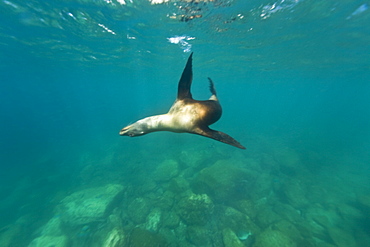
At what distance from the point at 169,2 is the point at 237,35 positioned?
6476 mm

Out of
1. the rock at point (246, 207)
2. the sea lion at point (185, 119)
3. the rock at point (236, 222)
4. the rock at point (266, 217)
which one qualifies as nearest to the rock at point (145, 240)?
the rock at point (236, 222)

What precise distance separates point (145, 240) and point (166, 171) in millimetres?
5727

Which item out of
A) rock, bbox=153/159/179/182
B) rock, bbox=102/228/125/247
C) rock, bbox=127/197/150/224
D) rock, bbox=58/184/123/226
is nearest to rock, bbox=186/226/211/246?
rock, bbox=127/197/150/224

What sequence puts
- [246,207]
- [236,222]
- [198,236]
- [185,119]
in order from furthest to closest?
[246,207]
[236,222]
[198,236]
[185,119]

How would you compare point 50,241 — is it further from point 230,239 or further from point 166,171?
Result: point 230,239

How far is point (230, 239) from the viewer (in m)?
6.30

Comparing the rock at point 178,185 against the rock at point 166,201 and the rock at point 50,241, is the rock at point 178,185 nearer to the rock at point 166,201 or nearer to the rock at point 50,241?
the rock at point 166,201

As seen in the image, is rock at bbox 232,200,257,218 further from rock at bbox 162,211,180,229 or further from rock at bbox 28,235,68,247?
rock at bbox 28,235,68,247

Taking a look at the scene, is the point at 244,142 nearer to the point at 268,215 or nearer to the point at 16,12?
the point at 268,215

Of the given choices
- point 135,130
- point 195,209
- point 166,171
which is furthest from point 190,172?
point 135,130

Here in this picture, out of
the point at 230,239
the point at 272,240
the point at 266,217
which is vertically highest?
the point at 272,240

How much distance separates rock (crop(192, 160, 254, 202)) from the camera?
348 inches

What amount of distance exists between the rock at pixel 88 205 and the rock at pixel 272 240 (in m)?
7.24

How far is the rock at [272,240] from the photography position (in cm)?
586
